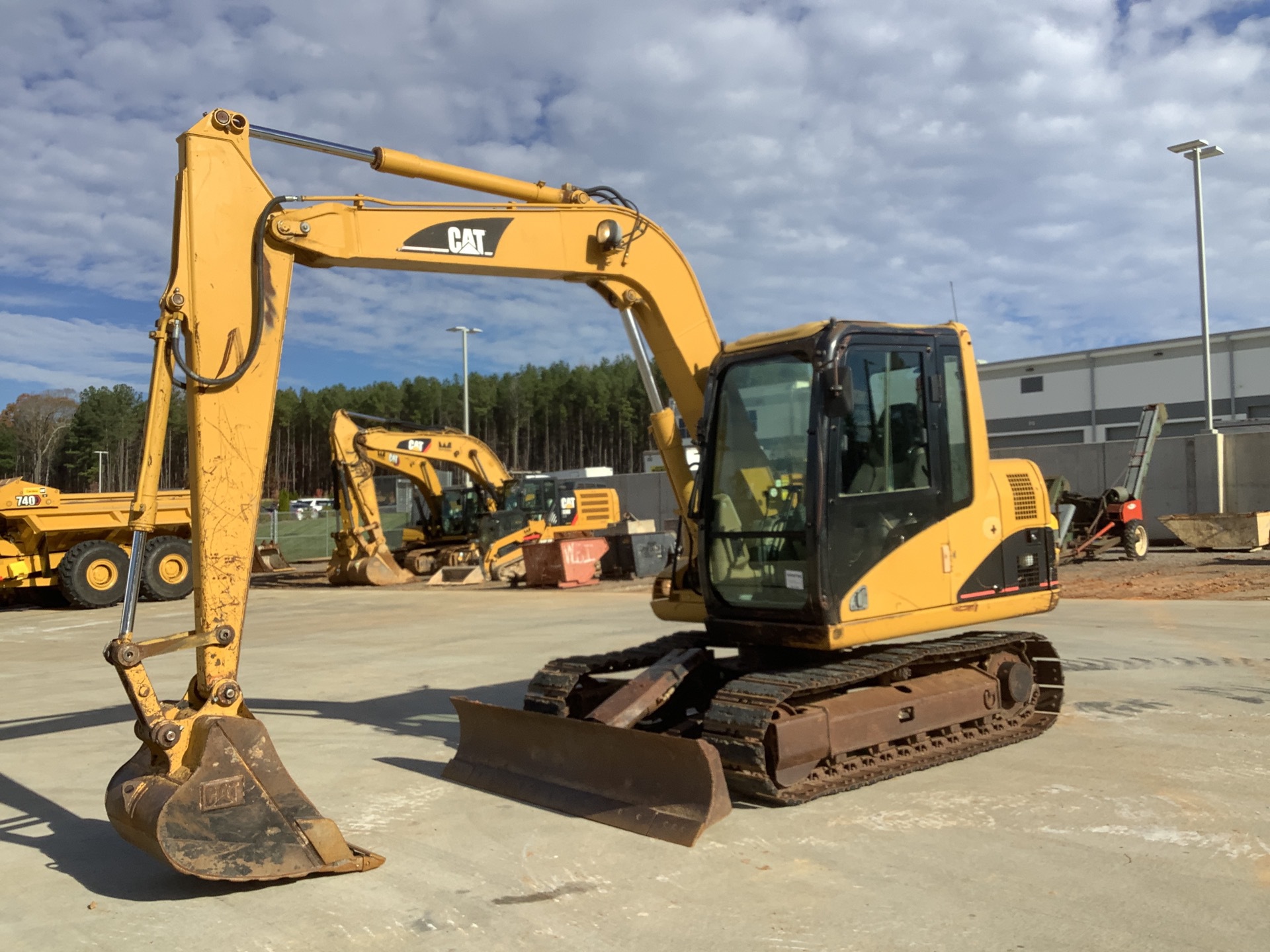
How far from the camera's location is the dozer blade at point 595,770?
17.2ft

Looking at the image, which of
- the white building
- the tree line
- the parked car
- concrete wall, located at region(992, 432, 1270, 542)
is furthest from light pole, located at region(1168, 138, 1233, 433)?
the tree line

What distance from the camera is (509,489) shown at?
2639 centimetres

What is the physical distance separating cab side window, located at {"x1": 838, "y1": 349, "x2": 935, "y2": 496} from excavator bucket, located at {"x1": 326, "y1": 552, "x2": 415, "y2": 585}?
776 inches

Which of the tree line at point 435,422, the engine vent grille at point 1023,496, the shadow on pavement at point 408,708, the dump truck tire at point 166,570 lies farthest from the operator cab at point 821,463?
the tree line at point 435,422

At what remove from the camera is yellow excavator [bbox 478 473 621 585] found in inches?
973

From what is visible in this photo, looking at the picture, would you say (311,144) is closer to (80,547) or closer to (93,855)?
(93,855)

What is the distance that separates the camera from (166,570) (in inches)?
845

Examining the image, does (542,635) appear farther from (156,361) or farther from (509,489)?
(509,489)

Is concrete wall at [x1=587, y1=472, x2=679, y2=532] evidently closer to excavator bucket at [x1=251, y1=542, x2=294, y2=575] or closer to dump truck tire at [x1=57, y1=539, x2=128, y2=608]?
excavator bucket at [x1=251, y1=542, x2=294, y2=575]

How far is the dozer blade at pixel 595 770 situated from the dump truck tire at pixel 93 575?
16374 mm

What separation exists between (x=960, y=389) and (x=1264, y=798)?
2.80 meters

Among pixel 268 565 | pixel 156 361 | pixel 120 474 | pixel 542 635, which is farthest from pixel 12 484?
pixel 120 474

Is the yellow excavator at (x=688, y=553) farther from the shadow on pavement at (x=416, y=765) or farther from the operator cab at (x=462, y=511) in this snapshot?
the operator cab at (x=462, y=511)

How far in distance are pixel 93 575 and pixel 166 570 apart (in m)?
1.36
